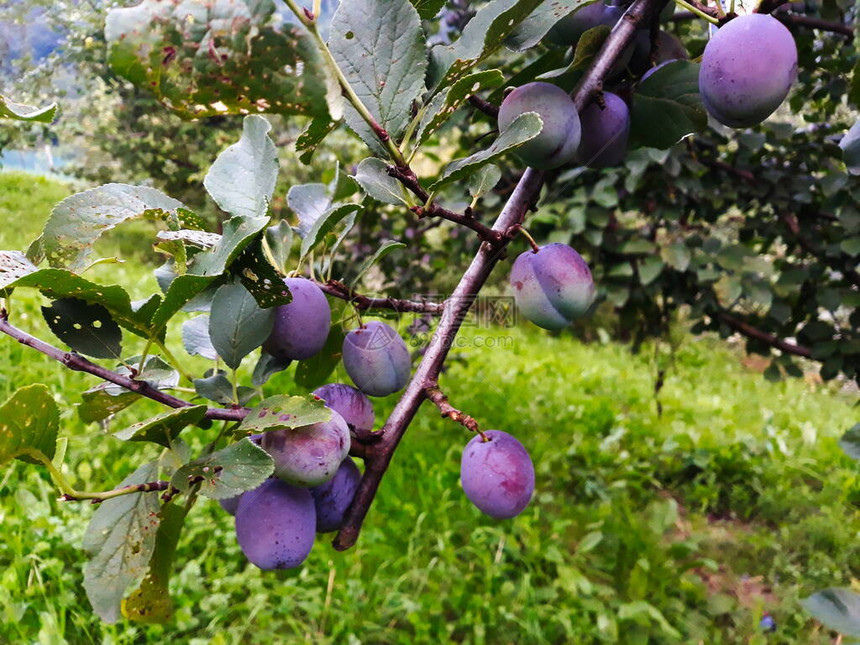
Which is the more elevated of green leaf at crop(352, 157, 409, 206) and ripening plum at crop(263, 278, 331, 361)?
green leaf at crop(352, 157, 409, 206)

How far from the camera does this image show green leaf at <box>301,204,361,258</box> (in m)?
0.48

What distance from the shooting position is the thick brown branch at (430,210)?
0.41m

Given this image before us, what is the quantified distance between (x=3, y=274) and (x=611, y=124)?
453mm

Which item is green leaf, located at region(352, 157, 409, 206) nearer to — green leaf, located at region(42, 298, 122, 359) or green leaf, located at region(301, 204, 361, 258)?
green leaf, located at region(301, 204, 361, 258)

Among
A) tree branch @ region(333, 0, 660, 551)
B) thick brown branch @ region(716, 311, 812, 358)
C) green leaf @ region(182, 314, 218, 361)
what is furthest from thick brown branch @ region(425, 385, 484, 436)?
thick brown branch @ region(716, 311, 812, 358)

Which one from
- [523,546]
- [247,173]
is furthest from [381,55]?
[523,546]

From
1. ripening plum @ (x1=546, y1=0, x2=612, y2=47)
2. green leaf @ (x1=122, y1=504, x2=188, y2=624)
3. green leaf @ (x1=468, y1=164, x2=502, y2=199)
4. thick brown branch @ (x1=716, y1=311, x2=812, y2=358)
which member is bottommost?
thick brown branch @ (x1=716, y1=311, x2=812, y2=358)

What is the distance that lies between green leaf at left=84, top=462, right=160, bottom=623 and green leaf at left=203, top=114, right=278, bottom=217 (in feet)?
0.76

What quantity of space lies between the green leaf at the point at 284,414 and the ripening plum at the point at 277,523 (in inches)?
3.6

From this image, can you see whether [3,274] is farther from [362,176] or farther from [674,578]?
[674,578]

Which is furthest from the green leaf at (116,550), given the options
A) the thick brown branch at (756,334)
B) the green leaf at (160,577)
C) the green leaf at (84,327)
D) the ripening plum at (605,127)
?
the thick brown branch at (756,334)

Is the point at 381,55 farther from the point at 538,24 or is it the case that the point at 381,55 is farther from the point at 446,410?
the point at 446,410

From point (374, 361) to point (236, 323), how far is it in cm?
13

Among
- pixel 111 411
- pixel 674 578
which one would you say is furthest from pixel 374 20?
pixel 674 578
